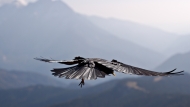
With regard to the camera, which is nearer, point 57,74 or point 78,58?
point 57,74

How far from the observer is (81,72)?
429cm

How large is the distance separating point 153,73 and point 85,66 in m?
1.17

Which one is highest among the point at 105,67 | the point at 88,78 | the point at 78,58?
the point at 78,58

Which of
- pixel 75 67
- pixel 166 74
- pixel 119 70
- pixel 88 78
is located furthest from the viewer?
pixel 166 74

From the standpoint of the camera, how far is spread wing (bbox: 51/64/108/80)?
13.5 feet

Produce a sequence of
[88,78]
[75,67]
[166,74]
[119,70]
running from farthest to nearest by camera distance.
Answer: [166,74]
[75,67]
[119,70]
[88,78]

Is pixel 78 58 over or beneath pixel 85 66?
over

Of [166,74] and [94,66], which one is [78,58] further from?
[166,74]

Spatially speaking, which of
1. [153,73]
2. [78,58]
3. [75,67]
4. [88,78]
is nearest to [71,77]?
[88,78]

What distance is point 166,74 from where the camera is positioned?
5012 millimetres

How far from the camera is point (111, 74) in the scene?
177 inches

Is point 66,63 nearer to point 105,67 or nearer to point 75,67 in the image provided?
point 75,67

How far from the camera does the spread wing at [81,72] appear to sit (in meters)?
4.12

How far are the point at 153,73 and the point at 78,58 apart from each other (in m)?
1.29
